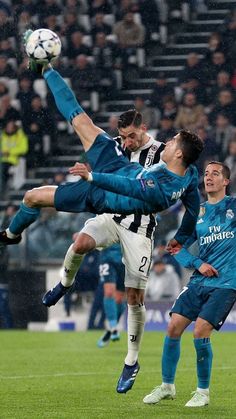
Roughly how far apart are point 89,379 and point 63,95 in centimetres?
341

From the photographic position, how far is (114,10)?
882 inches

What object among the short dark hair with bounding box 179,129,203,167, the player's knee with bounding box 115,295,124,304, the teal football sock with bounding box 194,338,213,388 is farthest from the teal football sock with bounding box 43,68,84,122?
the player's knee with bounding box 115,295,124,304

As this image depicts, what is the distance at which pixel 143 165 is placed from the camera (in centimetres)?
1009

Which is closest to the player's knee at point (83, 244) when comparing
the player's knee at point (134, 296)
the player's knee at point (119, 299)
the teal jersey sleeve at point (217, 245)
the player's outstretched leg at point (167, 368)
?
the player's knee at point (134, 296)

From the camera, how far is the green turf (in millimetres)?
8812

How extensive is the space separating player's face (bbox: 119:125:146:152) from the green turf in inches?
85.0

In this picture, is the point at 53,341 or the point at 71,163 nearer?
the point at 53,341

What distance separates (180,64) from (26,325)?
594cm

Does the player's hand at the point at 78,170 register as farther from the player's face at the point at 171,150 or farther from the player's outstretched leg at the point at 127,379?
the player's outstretched leg at the point at 127,379

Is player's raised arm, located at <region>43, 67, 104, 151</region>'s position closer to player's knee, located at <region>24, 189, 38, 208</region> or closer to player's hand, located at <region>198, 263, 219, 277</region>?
player's knee, located at <region>24, 189, 38, 208</region>

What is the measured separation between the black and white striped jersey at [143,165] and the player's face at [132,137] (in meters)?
0.07

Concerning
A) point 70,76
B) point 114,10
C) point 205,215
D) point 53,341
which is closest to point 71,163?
point 70,76

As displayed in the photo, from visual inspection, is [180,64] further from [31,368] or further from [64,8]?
[31,368]

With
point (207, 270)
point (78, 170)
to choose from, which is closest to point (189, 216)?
point (207, 270)
